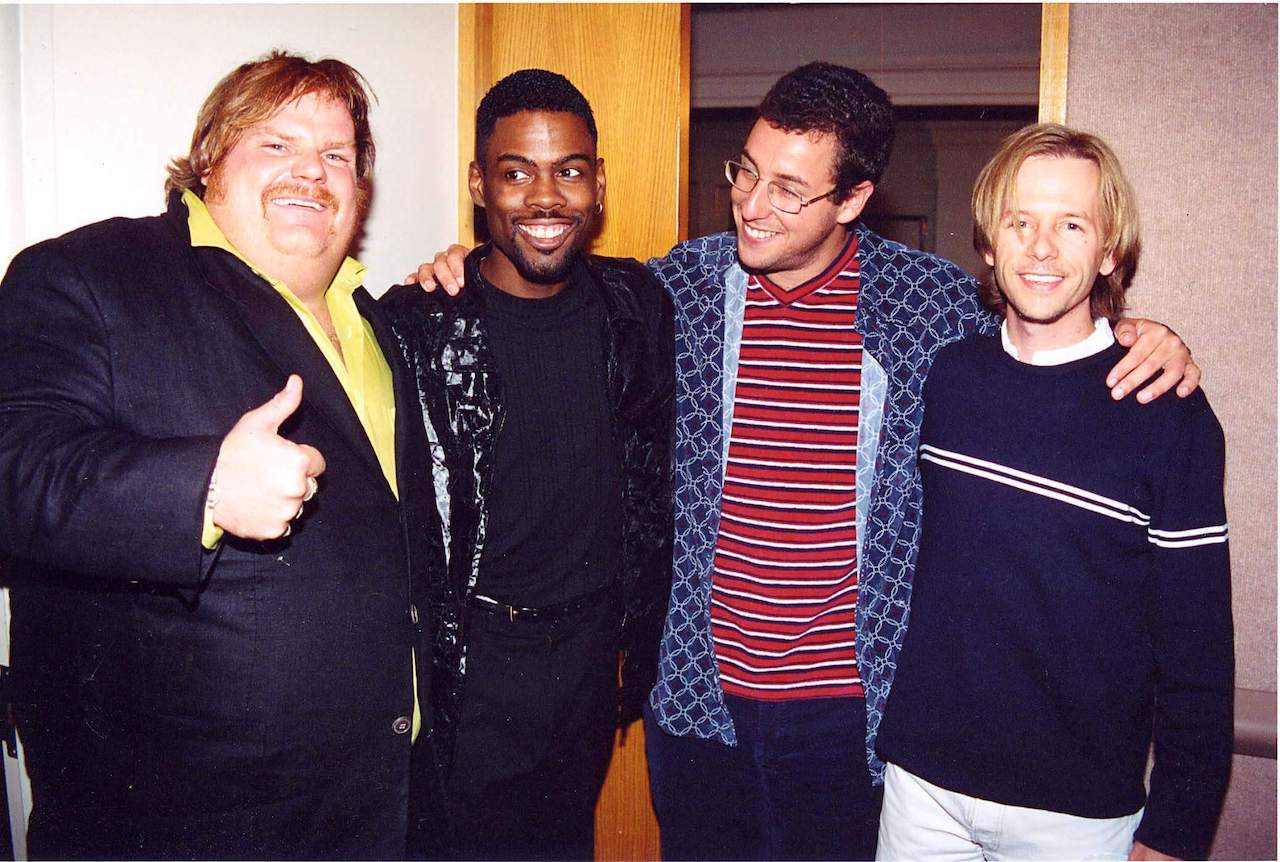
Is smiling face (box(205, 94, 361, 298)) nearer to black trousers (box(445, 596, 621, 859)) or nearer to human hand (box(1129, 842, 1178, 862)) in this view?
black trousers (box(445, 596, 621, 859))

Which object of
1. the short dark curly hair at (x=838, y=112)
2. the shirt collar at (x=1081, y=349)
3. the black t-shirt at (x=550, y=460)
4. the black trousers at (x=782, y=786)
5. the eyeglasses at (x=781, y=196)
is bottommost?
the black trousers at (x=782, y=786)

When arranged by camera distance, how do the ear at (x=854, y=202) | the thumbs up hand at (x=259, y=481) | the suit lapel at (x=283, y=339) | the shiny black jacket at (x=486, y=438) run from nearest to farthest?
the thumbs up hand at (x=259, y=481), the suit lapel at (x=283, y=339), the shiny black jacket at (x=486, y=438), the ear at (x=854, y=202)

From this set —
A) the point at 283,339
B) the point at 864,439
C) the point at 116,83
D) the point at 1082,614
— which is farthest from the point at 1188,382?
the point at 116,83

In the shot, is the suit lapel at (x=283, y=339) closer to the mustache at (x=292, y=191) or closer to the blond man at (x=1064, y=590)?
the mustache at (x=292, y=191)

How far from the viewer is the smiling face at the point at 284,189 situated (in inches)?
54.8

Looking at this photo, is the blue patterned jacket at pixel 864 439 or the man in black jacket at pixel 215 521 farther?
the blue patterned jacket at pixel 864 439

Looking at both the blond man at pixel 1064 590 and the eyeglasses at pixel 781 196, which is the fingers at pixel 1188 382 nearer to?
the blond man at pixel 1064 590

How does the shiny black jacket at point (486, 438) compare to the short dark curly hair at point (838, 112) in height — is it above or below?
below

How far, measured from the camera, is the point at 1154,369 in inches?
54.8

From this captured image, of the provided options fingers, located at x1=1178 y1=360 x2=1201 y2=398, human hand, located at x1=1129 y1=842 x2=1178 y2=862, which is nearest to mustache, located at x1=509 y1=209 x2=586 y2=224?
fingers, located at x1=1178 y1=360 x2=1201 y2=398

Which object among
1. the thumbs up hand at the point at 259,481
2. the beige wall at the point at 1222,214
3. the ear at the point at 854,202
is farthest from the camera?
the beige wall at the point at 1222,214

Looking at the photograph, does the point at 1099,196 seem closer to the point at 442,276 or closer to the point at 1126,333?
the point at 1126,333

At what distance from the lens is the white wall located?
1372mm

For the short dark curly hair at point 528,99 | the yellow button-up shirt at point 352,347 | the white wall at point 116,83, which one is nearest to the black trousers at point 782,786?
the yellow button-up shirt at point 352,347
